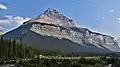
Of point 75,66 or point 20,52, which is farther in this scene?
point 20,52

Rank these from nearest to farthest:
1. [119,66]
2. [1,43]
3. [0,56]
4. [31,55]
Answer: [119,66]
[0,56]
[1,43]
[31,55]

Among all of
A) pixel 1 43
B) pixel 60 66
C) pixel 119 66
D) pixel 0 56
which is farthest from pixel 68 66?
pixel 1 43

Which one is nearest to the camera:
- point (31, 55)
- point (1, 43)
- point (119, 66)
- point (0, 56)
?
point (119, 66)

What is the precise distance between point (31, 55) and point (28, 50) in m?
4.00

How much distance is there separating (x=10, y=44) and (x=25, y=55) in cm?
1281

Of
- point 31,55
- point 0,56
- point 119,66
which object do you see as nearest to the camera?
point 119,66

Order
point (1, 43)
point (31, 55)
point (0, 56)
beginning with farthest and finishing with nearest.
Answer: point (31, 55), point (1, 43), point (0, 56)

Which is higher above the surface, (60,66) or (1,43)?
(1,43)

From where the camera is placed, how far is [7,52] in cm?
15375

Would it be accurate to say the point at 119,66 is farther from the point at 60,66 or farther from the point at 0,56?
the point at 0,56

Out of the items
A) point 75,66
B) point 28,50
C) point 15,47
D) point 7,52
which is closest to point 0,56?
point 7,52

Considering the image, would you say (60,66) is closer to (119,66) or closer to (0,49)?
(119,66)

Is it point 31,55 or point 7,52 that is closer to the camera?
point 7,52

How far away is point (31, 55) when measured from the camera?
559 ft
